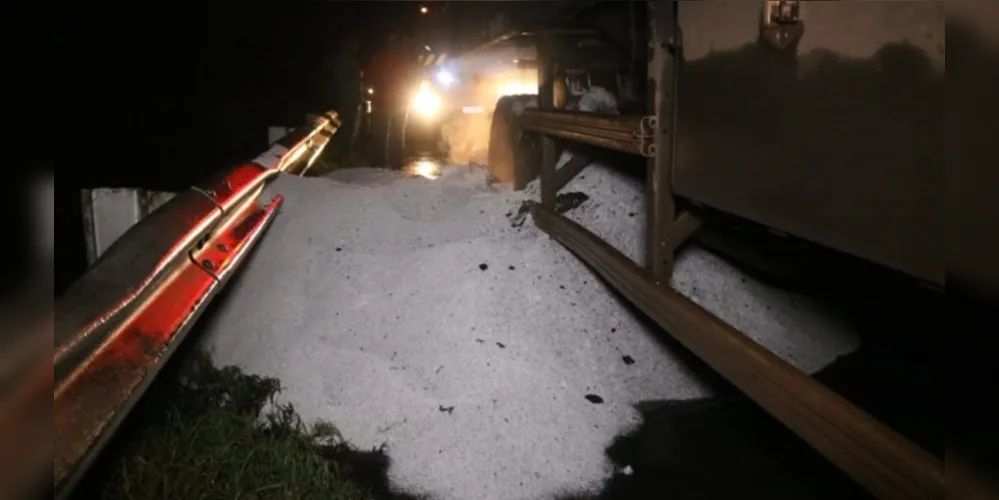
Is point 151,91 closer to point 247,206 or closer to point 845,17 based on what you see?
point 247,206

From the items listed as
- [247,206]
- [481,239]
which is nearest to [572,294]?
[481,239]

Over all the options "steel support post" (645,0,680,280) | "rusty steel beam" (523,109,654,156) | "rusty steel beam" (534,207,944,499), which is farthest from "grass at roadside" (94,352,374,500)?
"rusty steel beam" (523,109,654,156)

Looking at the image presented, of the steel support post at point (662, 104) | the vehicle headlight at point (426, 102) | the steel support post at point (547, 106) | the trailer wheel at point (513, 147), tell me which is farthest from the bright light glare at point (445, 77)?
the steel support post at point (662, 104)

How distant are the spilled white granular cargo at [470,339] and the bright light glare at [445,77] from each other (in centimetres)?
1489

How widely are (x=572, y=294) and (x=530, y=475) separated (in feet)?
5.17

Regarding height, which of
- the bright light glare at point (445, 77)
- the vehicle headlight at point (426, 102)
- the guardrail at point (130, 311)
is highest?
the bright light glare at point (445, 77)

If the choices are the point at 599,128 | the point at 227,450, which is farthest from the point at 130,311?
the point at 599,128

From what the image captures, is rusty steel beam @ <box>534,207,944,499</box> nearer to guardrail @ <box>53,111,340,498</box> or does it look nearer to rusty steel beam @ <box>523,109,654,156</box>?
rusty steel beam @ <box>523,109,654,156</box>

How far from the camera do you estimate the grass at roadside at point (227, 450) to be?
2.85m

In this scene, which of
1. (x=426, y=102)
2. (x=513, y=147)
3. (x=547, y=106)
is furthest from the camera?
(x=426, y=102)

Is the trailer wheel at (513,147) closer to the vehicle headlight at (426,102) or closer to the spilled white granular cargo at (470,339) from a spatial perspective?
the spilled white granular cargo at (470,339)

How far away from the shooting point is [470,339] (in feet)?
13.9

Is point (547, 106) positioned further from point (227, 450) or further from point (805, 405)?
point (805, 405)

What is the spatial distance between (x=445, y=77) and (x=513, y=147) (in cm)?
1478
